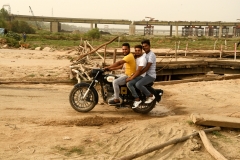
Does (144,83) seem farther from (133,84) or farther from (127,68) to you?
(127,68)

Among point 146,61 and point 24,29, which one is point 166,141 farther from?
point 24,29

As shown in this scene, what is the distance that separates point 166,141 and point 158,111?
2.91 metres

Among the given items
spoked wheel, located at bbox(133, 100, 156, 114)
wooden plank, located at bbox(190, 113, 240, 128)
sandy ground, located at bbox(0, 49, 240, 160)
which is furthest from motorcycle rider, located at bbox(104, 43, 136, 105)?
wooden plank, located at bbox(190, 113, 240, 128)

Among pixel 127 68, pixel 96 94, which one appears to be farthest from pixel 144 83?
pixel 96 94

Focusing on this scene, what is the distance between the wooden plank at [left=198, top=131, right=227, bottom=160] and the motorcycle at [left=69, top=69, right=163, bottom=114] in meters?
2.29

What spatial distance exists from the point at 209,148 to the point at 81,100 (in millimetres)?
3578

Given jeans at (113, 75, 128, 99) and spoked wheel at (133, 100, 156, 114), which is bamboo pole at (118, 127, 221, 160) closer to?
spoked wheel at (133, 100, 156, 114)

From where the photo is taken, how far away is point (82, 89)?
26.0 ft

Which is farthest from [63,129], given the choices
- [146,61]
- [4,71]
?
[4,71]

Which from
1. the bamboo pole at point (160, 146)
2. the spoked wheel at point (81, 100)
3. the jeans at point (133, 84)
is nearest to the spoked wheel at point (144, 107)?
the jeans at point (133, 84)

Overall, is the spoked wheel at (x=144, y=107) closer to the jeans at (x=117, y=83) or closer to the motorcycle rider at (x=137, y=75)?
the motorcycle rider at (x=137, y=75)

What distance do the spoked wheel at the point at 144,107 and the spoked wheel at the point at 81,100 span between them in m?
1.10

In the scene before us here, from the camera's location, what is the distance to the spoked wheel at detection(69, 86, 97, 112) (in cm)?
786

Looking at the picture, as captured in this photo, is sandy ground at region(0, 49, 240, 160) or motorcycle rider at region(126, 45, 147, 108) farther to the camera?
motorcycle rider at region(126, 45, 147, 108)
